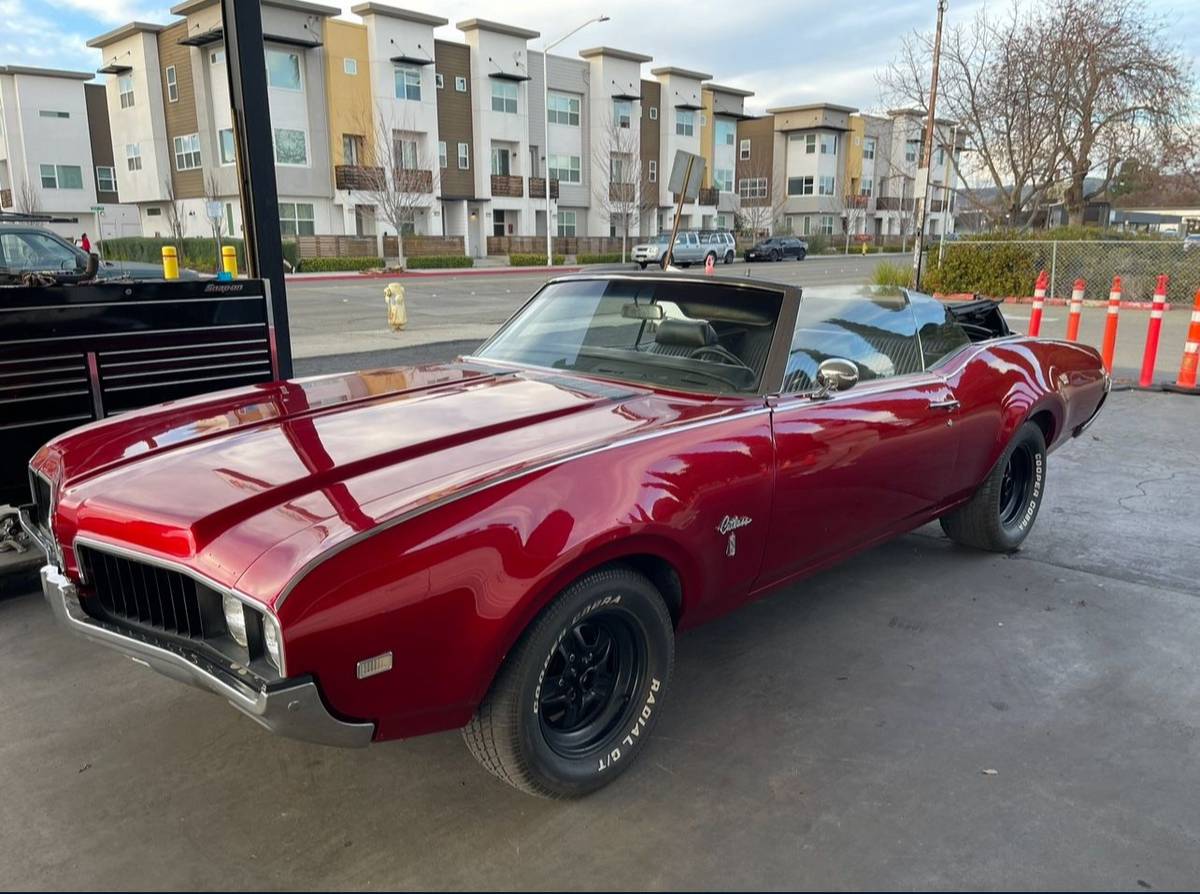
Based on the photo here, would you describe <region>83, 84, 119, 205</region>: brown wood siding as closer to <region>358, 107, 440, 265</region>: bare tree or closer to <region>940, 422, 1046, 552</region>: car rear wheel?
<region>358, 107, 440, 265</region>: bare tree

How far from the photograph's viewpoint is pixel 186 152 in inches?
1638

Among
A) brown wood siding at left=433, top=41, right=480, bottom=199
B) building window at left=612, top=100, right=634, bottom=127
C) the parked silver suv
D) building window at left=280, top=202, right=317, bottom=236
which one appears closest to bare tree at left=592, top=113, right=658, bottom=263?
building window at left=612, top=100, right=634, bottom=127

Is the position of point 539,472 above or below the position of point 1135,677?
above

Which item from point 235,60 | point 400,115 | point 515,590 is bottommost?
point 515,590

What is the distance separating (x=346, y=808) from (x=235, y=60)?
5.39 metres

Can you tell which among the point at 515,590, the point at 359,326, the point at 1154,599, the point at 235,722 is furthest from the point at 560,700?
the point at 359,326

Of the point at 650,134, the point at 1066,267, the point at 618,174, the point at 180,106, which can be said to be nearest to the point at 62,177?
the point at 180,106

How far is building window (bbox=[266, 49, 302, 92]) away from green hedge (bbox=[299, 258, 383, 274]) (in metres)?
9.30

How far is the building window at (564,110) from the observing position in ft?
173

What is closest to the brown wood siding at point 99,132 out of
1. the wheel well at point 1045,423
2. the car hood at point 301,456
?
the car hood at point 301,456

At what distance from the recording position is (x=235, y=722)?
3170 mm

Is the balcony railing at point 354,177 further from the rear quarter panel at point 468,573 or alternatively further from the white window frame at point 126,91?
the rear quarter panel at point 468,573

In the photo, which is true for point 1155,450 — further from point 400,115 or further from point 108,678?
point 400,115

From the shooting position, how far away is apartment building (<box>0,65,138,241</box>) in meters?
19.0
